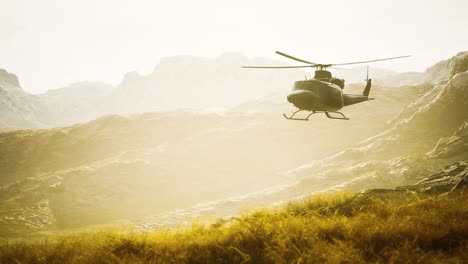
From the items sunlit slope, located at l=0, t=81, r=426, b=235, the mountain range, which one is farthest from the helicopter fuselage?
sunlit slope, located at l=0, t=81, r=426, b=235

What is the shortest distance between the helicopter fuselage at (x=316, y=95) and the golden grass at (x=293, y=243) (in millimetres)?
5195

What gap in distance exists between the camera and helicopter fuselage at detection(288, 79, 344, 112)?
11.1 meters

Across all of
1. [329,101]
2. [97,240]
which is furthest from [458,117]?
[97,240]

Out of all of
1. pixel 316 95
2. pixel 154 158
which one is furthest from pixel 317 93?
pixel 154 158

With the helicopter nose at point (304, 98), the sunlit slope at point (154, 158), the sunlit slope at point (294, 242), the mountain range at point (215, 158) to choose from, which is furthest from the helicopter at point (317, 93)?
the sunlit slope at point (154, 158)

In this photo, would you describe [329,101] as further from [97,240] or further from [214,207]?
[214,207]

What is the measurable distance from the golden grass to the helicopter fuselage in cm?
520

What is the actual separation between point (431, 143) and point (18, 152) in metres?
70.4

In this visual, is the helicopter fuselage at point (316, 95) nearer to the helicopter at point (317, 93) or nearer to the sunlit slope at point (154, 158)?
the helicopter at point (317, 93)

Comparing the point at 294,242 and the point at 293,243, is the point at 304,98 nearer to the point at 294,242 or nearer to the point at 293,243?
the point at 294,242

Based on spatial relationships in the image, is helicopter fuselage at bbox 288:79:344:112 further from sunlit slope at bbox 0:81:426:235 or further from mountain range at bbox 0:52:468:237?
sunlit slope at bbox 0:81:426:235

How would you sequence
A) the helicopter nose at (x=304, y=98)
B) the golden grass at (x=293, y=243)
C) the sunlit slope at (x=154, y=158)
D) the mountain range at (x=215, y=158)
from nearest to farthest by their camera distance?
the golden grass at (x=293, y=243), the helicopter nose at (x=304, y=98), the mountain range at (x=215, y=158), the sunlit slope at (x=154, y=158)

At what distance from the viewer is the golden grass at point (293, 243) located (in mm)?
4574

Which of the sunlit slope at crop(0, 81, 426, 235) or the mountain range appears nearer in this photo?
the mountain range
